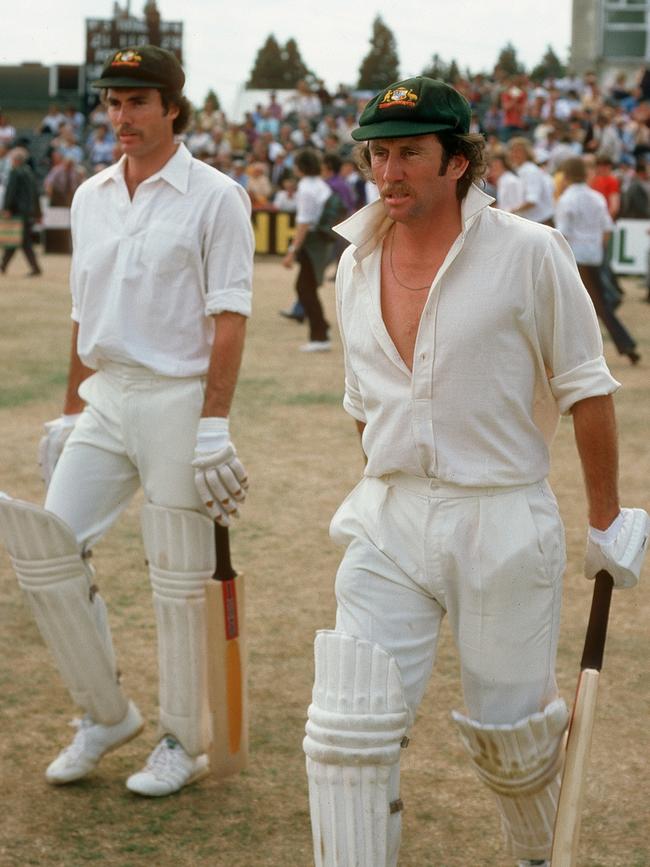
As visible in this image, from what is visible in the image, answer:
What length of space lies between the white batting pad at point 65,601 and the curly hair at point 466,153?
1.58 meters

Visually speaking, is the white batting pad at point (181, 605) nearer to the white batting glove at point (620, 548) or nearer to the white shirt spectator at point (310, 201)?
the white batting glove at point (620, 548)

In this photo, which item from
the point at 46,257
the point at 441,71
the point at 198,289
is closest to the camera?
the point at 198,289

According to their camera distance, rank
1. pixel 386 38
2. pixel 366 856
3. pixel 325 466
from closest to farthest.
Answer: pixel 366 856 → pixel 325 466 → pixel 386 38

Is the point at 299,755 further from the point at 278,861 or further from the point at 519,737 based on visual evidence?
the point at 519,737

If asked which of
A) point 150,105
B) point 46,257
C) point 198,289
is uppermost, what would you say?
point 150,105

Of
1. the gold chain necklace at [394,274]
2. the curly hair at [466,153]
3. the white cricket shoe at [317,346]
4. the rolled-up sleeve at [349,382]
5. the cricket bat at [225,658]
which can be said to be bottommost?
the white cricket shoe at [317,346]

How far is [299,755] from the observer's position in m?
4.65

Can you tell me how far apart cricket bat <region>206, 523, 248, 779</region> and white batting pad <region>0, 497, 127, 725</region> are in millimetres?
328

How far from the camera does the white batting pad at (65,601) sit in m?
4.29

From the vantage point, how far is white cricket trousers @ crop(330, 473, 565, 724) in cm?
324

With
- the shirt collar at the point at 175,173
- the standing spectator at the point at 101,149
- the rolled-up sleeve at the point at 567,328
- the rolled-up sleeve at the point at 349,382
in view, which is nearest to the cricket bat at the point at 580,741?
the rolled-up sleeve at the point at 567,328

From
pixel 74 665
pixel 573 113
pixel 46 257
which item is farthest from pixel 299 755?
pixel 573 113

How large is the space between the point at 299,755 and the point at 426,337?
6.31 ft

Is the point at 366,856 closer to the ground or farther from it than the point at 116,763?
farther from it
